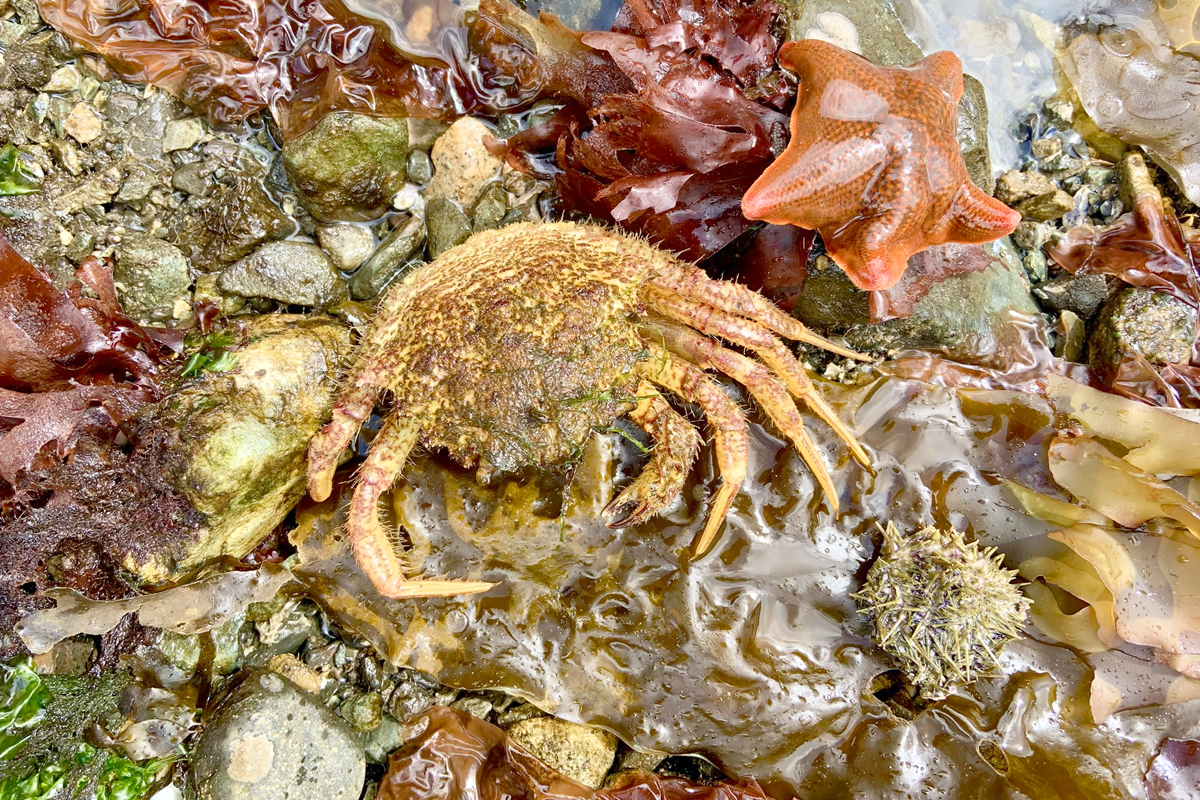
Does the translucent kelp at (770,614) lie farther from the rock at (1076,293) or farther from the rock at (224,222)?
the rock at (224,222)

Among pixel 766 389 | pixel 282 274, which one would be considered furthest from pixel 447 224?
pixel 766 389

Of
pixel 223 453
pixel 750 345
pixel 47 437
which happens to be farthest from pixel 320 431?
pixel 750 345

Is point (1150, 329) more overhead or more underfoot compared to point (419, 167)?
more underfoot

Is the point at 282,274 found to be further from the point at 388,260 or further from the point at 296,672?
the point at 296,672

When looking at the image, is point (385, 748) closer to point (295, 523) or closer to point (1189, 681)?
point (295, 523)

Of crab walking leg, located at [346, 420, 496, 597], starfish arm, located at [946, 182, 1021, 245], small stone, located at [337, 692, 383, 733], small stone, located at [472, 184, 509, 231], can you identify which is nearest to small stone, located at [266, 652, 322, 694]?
small stone, located at [337, 692, 383, 733]

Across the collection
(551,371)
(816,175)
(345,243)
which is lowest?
(551,371)

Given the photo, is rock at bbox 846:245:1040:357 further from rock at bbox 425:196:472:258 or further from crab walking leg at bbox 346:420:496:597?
crab walking leg at bbox 346:420:496:597
